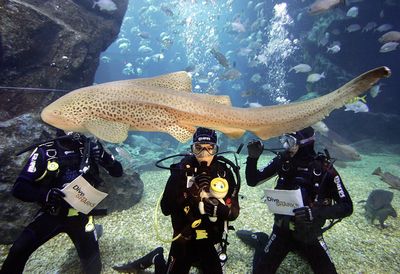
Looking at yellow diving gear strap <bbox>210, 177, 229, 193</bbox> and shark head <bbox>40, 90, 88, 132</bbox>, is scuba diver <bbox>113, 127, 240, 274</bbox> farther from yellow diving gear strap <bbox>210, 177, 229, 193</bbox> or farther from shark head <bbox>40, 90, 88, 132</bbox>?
shark head <bbox>40, 90, 88, 132</bbox>

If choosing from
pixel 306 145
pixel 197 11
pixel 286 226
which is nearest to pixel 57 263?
pixel 286 226

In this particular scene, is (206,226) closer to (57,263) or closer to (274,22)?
(57,263)

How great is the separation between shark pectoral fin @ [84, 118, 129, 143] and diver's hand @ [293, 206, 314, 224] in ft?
9.30

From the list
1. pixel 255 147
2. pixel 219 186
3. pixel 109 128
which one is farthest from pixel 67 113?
pixel 255 147

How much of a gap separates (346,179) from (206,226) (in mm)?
8436

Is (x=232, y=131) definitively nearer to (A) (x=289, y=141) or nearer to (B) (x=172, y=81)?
(B) (x=172, y=81)

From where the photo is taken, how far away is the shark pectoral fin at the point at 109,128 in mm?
1919

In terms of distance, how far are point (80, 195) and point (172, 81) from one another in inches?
89.0

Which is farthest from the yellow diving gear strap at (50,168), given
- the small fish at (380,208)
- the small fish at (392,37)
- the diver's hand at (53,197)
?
the small fish at (392,37)

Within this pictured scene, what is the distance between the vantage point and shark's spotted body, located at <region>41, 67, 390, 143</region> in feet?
6.21

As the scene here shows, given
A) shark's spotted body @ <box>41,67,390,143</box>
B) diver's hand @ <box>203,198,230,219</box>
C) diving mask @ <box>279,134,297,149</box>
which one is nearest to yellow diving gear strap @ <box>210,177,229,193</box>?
diver's hand @ <box>203,198,230,219</box>

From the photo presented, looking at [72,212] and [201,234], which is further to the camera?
[72,212]

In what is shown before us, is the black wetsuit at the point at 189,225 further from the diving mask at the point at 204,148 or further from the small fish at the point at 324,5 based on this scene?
the small fish at the point at 324,5

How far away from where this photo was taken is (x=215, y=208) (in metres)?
2.93
